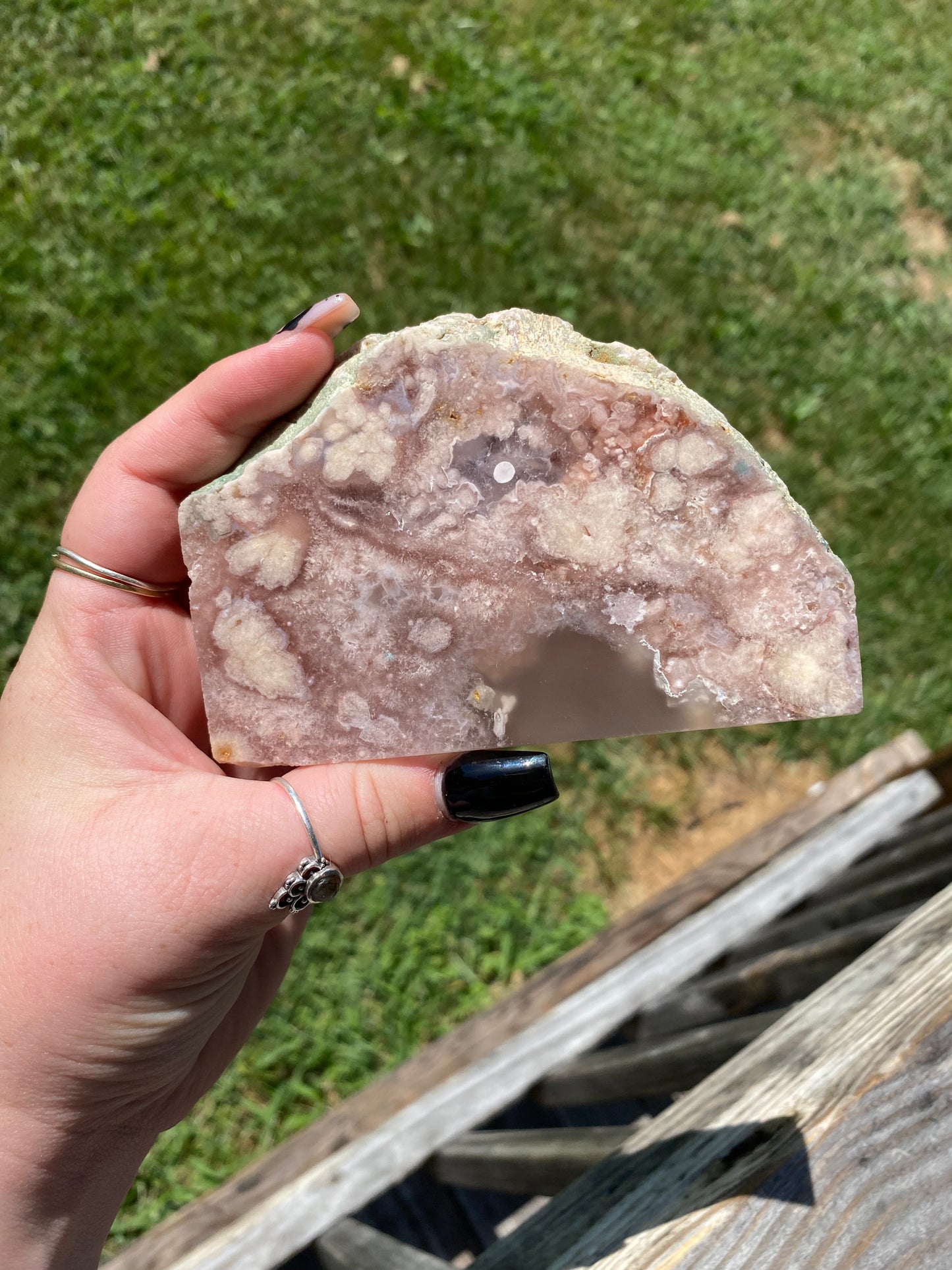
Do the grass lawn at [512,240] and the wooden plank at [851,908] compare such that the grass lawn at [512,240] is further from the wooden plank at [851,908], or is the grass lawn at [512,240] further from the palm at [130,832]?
the palm at [130,832]

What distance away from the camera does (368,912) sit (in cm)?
329

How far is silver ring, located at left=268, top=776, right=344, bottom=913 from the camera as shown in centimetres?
165

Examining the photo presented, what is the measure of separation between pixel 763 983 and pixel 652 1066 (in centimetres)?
37

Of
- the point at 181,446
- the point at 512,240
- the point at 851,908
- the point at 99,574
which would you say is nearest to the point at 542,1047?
the point at 851,908

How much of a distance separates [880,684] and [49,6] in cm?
458

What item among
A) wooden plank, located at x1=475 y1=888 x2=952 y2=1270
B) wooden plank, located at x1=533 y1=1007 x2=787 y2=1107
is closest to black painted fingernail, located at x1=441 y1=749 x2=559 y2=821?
wooden plank, located at x1=475 y1=888 x2=952 y2=1270

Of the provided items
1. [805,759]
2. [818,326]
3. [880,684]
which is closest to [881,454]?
[818,326]

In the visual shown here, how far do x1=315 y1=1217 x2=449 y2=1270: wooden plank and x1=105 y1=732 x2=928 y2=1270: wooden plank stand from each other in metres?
0.11

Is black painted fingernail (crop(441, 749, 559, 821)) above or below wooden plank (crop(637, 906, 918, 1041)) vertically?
above

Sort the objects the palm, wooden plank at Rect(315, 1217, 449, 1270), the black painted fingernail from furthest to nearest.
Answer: wooden plank at Rect(315, 1217, 449, 1270) < the black painted fingernail < the palm

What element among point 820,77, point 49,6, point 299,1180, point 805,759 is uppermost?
point 49,6

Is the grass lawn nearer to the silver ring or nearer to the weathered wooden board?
the weathered wooden board

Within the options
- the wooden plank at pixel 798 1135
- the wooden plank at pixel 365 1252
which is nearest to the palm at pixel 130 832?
the wooden plank at pixel 365 1252

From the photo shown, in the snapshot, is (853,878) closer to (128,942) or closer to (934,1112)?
(934,1112)
